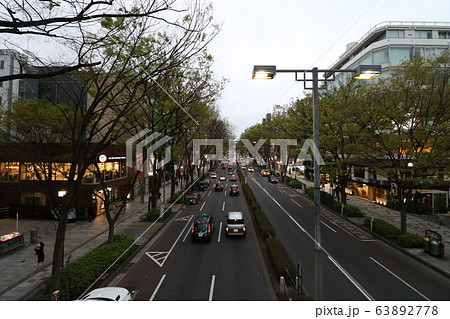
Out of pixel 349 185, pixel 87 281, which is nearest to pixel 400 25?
pixel 349 185

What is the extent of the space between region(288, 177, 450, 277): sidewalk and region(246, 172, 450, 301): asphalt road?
0.53 m

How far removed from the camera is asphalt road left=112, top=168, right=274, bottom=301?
10039 millimetres

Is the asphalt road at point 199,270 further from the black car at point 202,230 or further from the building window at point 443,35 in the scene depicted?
the building window at point 443,35

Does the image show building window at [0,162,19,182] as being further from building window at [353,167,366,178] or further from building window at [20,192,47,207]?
building window at [353,167,366,178]

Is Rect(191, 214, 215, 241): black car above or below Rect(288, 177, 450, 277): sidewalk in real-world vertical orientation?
above

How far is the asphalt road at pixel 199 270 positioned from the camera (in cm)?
1004

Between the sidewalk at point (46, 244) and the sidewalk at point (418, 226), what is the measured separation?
17.0m

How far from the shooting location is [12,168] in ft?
76.8

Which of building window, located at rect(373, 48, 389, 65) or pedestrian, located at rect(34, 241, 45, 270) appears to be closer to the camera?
pedestrian, located at rect(34, 241, 45, 270)

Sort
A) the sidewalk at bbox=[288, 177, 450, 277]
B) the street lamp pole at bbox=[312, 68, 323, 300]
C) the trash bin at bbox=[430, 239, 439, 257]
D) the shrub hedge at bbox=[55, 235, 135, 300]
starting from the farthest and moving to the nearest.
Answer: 1. the trash bin at bbox=[430, 239, 439, 257]
2. the sidewalk at bbox=[288, 177, 450, 277]
3. the shrub hedge at bbox=[55, 235, 135, 300]
4. the street lamp pole at bbox=[312, 68, 323, 300]

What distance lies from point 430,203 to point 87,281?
32.0 metres

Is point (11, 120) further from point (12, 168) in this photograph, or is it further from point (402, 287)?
point (402, 287)

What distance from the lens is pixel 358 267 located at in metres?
12.4

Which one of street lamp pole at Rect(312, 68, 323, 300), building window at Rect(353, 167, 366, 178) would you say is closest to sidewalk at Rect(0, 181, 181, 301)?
street lamp pole at Rect(312, 68, 323, 300)
